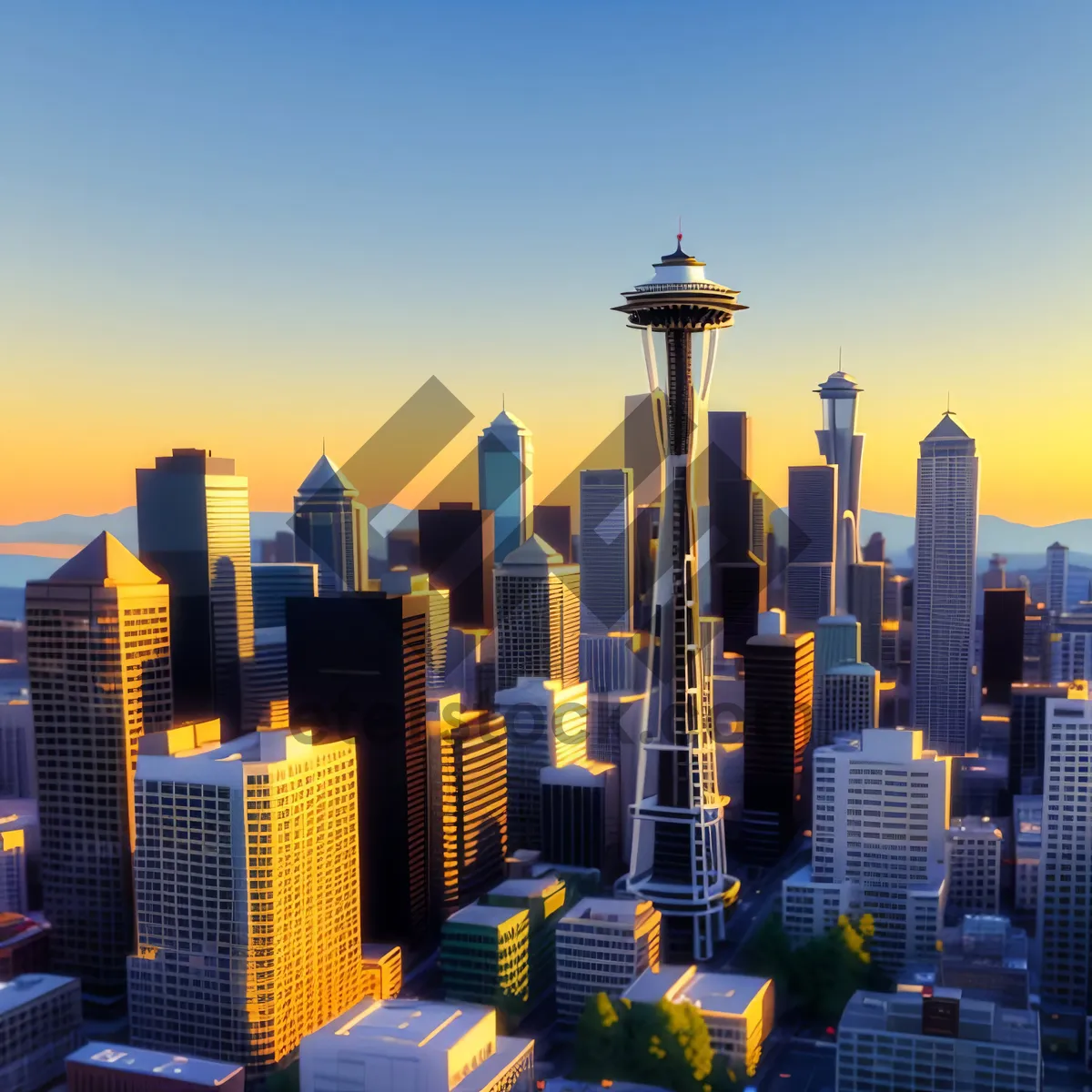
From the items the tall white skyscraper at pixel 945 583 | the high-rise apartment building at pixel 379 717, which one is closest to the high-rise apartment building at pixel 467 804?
the high-rise apartment building at pixel 379 717

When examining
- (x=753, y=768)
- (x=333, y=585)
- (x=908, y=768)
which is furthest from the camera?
(x=333, y=585)

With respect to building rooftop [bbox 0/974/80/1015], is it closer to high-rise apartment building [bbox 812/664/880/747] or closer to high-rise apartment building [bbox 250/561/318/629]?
high-rise apartment building [bbox 250/561/318/629]

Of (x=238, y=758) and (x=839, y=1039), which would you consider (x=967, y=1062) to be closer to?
(x=839, y=1039)

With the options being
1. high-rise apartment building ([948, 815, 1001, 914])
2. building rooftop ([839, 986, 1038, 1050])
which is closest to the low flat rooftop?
building rooftop ([839, 986, 1038, 1050])

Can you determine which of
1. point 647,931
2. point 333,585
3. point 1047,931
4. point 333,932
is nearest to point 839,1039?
point 647,931

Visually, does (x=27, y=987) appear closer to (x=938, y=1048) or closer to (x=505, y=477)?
(x=938, y=1048)

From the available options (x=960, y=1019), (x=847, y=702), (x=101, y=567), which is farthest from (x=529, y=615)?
(x=960, y=1019)
